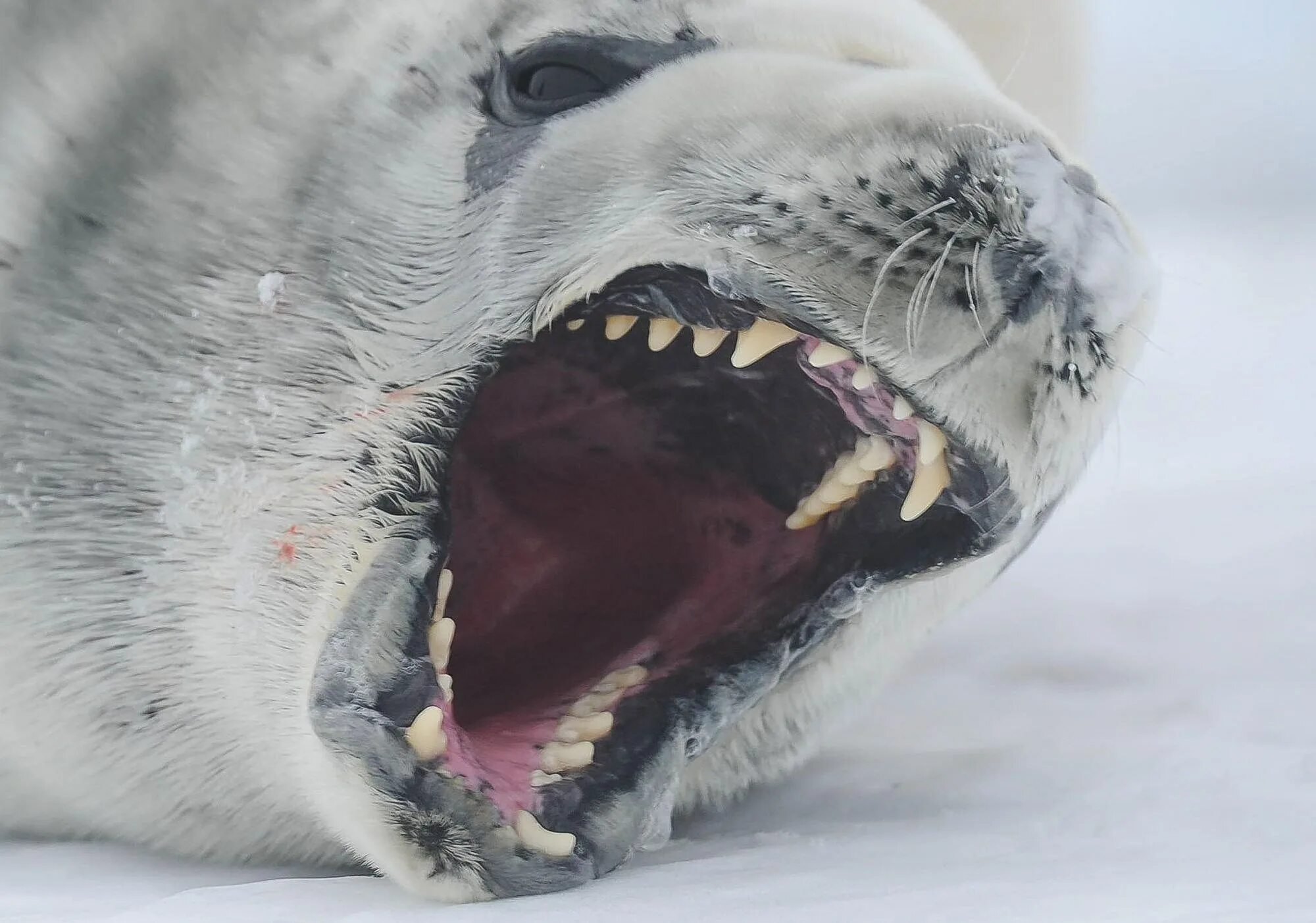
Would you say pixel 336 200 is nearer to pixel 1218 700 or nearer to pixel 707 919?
pixel 707 919

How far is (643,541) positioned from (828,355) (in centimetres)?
38

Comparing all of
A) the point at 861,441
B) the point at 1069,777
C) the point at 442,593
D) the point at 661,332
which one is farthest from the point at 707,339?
the point at 1069,777

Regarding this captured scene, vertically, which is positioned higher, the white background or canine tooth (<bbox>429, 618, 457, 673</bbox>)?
canine tooth (<bbox>429, 618, 457, 673</bbox>)

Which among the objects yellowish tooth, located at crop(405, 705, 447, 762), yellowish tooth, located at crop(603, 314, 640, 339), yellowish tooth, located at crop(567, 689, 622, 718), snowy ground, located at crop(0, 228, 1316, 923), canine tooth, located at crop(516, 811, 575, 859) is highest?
yellowish tooth, located at crop(603, 314, 640, 339)

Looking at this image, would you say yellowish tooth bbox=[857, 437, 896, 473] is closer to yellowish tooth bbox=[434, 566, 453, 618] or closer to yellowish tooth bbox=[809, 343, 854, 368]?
yellowish tooth bbox=[809, 343, 854, 368]

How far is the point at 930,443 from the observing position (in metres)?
0.90

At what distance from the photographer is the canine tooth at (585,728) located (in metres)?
0.95

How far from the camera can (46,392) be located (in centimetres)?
99

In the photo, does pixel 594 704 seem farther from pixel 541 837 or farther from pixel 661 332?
pixel 661 332

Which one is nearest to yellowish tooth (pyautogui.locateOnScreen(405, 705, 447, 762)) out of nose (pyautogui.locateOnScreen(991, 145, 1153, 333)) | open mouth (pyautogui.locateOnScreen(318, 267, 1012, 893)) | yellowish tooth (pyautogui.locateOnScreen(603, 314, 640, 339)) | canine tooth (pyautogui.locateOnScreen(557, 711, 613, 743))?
open mouth (pyautogui.locateOnScreen(318, 267, 1012, 893))

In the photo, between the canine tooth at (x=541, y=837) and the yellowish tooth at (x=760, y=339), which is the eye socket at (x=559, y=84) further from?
the canine tooth at (x=541, y=837)

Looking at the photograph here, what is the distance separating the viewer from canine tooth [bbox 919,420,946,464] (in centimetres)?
89

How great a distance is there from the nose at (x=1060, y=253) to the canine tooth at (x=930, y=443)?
0.32 feet

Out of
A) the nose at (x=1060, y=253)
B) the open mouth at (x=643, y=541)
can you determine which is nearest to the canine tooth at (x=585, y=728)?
the open mouth at (x=643, y=541)
